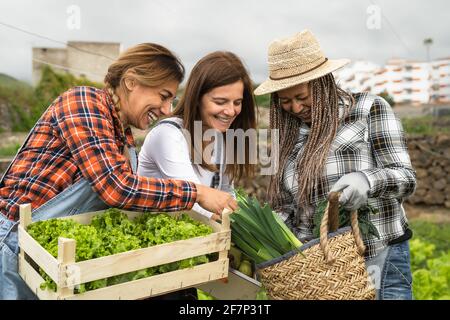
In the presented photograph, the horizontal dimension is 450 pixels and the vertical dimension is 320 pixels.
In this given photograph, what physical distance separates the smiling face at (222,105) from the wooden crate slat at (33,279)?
87 cm

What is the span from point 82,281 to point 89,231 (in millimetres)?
197

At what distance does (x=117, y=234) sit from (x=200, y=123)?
0.69 m

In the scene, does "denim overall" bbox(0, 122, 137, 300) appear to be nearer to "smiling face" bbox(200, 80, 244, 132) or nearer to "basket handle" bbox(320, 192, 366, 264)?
"smiling face" bbox(200, 80, 244, 132)

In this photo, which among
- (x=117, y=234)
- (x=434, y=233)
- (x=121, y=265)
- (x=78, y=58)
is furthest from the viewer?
(x=78, y=58)

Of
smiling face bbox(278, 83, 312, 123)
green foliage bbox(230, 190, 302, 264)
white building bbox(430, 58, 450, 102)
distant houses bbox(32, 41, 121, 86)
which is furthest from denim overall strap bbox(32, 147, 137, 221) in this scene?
distant houses bbox(32, 41, 121, 86)

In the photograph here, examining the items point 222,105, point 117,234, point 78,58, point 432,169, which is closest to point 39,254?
point 117,234

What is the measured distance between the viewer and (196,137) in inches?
83.7

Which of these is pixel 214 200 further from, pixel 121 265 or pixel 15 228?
pixel 15 228

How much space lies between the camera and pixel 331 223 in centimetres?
158

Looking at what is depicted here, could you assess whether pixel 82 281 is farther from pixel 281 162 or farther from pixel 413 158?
pixel 413 158

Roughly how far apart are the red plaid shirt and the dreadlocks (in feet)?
1.64

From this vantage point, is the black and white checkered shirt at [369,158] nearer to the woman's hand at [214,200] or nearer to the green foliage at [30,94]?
the woman's hand at [214,200]

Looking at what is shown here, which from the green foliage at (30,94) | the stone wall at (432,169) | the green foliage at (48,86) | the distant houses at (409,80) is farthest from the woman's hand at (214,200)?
the green foliage at (48,86)
